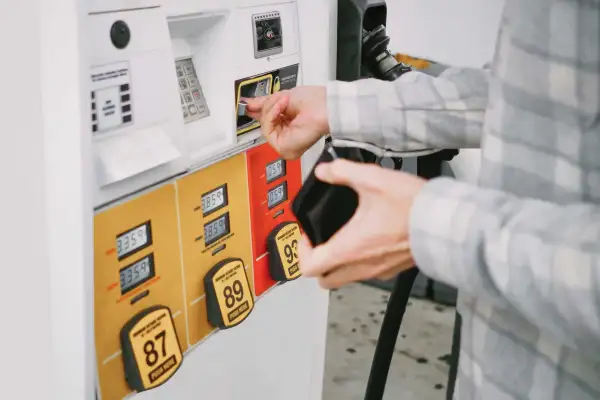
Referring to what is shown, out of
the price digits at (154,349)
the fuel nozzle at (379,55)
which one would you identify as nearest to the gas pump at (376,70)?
the fuel nozzle at (379,55)

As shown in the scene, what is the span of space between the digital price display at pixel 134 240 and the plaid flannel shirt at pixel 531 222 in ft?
1.19

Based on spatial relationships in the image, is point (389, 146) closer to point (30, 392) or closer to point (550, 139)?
point (550, 139)

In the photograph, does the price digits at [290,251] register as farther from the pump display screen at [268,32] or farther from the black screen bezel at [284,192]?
the pump display screen at [268,32]

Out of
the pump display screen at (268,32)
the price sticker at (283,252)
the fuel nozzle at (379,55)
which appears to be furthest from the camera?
the fuel nozzle at (379,55)

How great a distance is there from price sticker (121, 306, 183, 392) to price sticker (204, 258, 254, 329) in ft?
0.33

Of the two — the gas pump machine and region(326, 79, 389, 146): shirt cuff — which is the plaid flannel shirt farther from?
the gas pump machine

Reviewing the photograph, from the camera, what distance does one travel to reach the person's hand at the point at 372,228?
2.12ft

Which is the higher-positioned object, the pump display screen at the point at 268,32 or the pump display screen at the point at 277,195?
the pump display screen at the point at 268,32

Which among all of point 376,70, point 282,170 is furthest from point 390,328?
point 376,70

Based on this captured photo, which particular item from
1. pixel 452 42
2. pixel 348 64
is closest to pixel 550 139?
pixel 348 64

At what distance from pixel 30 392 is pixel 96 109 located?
0.32 m

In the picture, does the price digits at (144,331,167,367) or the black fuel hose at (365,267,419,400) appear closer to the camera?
the price digits at (144,331,167,367)

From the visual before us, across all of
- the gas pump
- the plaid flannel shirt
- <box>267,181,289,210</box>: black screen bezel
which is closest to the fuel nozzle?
the gas pump

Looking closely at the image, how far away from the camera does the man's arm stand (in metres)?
0.93
